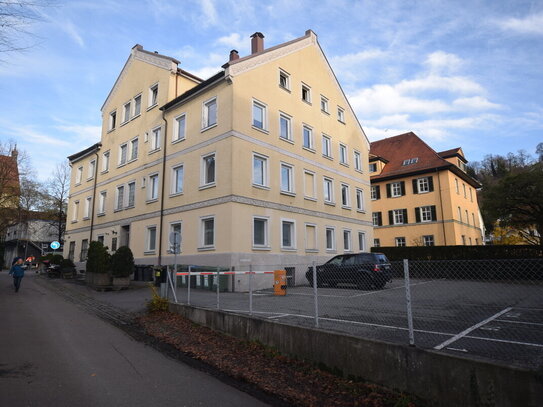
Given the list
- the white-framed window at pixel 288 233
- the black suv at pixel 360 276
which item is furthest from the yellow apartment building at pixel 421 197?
the black suv at pixel 360 276

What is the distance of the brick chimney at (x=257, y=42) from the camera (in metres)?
24.5

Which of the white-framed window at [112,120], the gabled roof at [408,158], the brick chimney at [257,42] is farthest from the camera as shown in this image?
the gabled roof at [408,158]

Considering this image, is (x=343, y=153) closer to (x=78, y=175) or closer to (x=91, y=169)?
(x=91, y=169)

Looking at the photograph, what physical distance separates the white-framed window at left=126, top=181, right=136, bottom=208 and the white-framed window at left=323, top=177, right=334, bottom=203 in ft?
42.7

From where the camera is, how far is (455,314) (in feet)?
29.0

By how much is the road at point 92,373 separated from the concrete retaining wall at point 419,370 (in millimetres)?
1445

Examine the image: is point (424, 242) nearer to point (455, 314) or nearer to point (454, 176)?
point (454, 176)

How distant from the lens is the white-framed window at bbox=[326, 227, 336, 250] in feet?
81.9

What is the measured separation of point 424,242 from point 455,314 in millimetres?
30879

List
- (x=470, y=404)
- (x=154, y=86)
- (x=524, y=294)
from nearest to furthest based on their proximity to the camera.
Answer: (x=470, y=404) → (x=524, y=294) → (x=154, y=86)

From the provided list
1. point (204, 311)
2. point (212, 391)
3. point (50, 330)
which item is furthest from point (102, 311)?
point (212, 391)

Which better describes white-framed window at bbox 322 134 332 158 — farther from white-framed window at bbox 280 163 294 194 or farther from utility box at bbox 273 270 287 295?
utility box at bbox 273 270 287 295

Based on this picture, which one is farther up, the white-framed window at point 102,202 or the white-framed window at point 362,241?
the white-framed window at point 102,202

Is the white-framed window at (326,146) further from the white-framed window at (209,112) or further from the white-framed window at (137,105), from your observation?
the white-framed window at (137,105)
